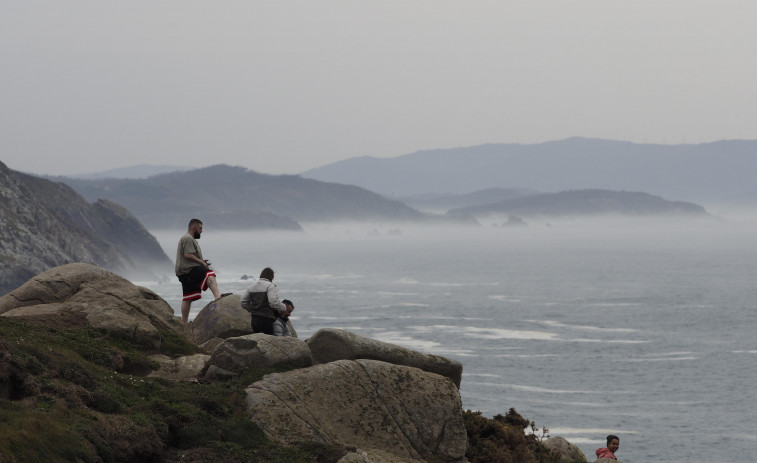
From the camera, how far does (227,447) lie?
16047 mm

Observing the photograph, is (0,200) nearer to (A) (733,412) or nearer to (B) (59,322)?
(A) (733,412)

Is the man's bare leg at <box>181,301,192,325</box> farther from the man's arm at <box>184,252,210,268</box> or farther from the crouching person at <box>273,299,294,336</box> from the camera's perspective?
the crouching person at <box>273,299,294,336</box>

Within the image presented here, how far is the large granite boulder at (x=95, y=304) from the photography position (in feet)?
69.1

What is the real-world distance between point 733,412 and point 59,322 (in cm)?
5464

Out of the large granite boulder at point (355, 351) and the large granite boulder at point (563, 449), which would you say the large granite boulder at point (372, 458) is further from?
the large granite boulder at point (563, 449)

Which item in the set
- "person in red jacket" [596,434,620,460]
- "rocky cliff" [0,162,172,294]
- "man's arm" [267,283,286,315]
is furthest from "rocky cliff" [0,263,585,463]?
"rocky cliff" [0,162,172,294]

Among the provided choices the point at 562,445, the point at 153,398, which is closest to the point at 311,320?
the point at 562,445

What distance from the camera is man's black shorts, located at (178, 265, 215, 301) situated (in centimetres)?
2373

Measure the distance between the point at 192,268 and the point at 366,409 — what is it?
7352 millimetres

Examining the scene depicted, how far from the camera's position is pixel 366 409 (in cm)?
1852

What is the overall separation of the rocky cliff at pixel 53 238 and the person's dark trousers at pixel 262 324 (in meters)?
98.5

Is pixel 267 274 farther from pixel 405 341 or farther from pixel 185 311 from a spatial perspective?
pixel 405 341

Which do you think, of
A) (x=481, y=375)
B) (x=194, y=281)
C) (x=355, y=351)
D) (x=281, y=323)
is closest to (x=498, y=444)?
(x=355, y=351)

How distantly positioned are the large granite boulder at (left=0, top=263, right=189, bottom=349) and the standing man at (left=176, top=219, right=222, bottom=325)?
0.76 metres
